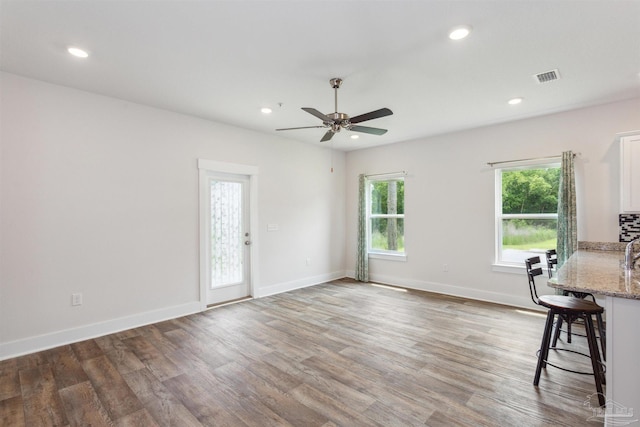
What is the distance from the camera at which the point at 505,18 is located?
2221mm

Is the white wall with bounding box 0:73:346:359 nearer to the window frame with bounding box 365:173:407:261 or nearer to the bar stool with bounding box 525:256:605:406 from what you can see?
the window frame with bounding box 365:173:407:261

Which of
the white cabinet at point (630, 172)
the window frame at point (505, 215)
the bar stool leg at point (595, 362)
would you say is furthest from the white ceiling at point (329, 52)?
the bar stool leg at point (595, 362)

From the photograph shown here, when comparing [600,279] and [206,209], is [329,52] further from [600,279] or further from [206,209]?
[206,209]

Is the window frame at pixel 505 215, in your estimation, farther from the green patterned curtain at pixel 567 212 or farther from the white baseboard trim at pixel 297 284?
the white baseboard trim at pixel 297 284

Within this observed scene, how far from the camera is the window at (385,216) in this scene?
6.09 metres

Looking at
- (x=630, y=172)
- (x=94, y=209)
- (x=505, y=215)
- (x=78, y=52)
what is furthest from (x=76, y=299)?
(x=630, y=172)

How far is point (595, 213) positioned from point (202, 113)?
5366mm

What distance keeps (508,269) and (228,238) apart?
4336 millimetres

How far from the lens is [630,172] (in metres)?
3.47

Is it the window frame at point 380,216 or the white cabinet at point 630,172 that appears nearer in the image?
the white cabinet at point 630,172

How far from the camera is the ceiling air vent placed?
120 inches

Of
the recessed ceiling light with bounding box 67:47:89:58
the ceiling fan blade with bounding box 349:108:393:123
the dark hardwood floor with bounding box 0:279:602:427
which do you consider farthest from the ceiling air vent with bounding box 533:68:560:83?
the recessed ceiling light with bounding box 67:47:89:58

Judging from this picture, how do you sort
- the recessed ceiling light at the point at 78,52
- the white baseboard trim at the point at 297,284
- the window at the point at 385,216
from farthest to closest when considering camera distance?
the window at the point at 385,216, the white baseboard trim at the point at 297,284, the recessed ceiling light at the point at 78,52

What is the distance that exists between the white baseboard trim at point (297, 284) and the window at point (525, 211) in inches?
122
